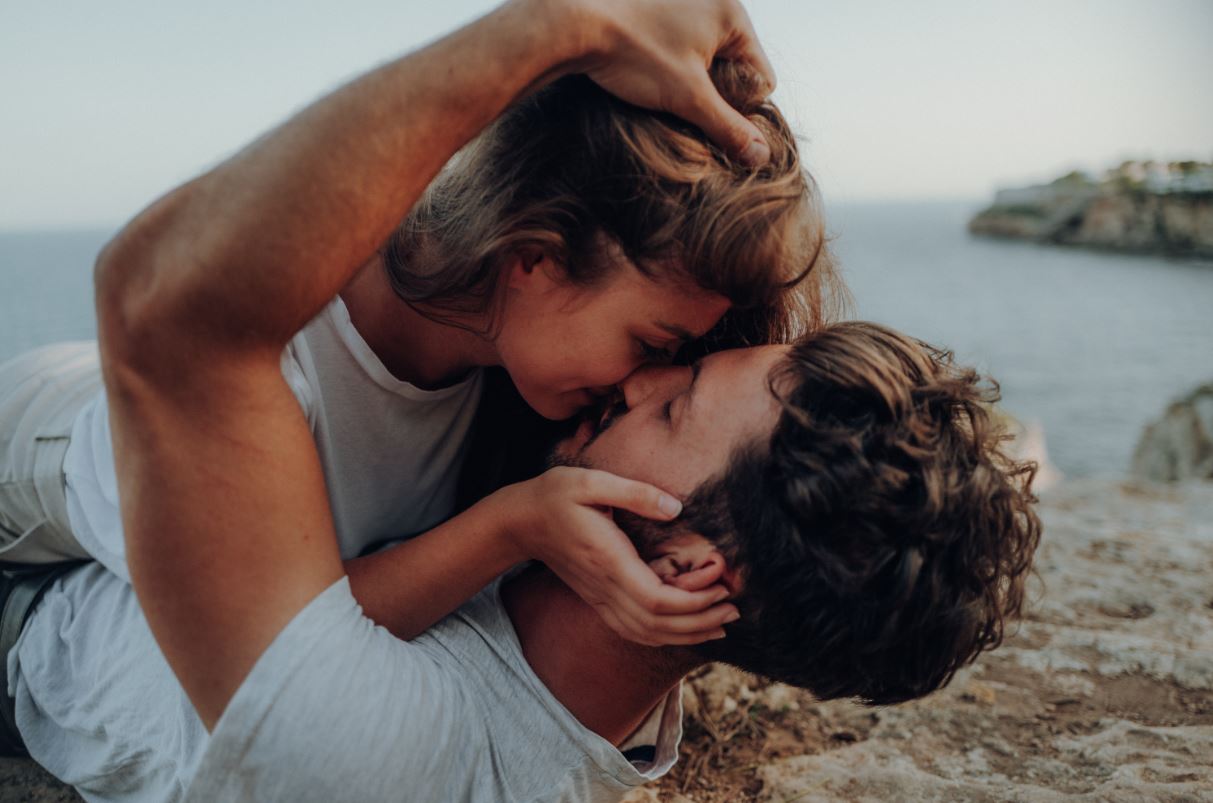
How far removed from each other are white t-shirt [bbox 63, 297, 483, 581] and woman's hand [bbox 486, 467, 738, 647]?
2.09 ft

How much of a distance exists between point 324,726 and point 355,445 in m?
1.11

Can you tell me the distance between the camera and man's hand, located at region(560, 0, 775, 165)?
1815 millimetres

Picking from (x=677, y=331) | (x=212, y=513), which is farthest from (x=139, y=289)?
(x=677, y=331)

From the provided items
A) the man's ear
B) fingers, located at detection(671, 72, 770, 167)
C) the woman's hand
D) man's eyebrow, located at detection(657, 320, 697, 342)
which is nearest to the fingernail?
fingers, located at detection(671, 72, 770, 167)

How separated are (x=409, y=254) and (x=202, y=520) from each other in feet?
3.73

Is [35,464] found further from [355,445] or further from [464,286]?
[464,286]

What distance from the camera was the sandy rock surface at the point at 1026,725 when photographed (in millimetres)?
2488

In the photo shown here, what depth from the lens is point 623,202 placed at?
212 cm

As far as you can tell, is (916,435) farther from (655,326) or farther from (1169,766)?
(1169,766)

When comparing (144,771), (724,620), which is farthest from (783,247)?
(144,771)

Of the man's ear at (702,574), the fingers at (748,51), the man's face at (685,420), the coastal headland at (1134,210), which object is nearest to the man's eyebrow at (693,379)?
the man's face at (685,420)

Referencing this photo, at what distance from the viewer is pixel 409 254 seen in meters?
2.49

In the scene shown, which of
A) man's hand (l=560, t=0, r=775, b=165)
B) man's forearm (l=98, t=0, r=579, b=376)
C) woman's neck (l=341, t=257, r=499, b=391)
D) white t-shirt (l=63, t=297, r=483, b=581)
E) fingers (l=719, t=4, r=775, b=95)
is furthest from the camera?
woman's neck (l=341, t=257, r=499, b=391)

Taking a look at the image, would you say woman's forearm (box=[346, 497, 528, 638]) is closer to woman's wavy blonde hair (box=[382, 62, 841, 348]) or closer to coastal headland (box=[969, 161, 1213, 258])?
woman's wavy blonde hair (box=[382, 62, 841, 348])
